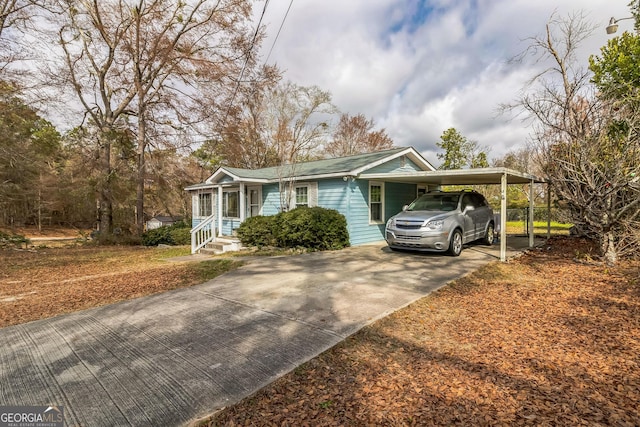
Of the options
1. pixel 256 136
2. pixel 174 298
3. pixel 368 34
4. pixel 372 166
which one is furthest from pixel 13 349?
pixel 256 136

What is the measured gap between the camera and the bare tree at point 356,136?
31.8 metres

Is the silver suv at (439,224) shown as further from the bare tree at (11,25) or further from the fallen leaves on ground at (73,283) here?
the bare tree at (11,25)

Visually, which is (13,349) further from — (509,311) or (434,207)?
(434,207)

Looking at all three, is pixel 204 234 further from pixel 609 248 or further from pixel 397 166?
pixel 609 248

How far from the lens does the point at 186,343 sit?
3410 millimetres

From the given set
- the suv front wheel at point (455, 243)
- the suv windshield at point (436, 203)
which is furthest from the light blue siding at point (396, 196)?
the suv front wheel at point (455, 243)

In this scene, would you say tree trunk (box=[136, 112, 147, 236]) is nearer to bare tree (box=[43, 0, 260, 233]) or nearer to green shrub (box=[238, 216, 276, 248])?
bare tree (box=[43, 0, 260, 233])

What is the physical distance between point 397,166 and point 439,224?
5465 millimetres

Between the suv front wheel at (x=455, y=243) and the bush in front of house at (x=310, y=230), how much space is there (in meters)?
3.62

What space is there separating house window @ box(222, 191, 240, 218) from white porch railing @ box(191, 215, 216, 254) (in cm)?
151

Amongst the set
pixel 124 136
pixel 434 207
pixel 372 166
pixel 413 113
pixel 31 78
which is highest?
pixel 413 113

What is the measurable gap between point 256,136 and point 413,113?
45.6ft

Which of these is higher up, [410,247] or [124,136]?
[124,136]

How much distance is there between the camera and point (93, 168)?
17.4 meters
